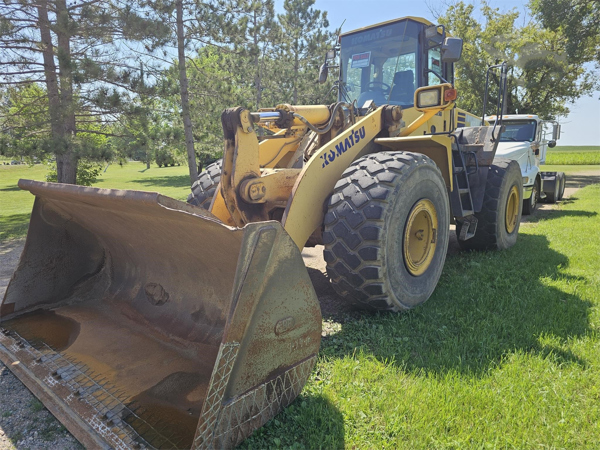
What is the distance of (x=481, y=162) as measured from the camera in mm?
5633

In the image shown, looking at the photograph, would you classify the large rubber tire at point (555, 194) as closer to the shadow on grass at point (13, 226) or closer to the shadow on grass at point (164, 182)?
the shadow on grass at point (13, 226)

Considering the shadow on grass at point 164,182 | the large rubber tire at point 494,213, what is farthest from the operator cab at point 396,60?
the shadow on grass at point 164,182

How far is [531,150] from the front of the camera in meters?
10.1

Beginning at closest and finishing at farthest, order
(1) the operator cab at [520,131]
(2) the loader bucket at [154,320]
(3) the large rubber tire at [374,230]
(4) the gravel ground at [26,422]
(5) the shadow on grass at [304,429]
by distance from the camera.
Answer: (2) the loader bucket at [154,320], (5) the shadow on grass at [304,429], (4) the gravel ground at [26,422], (3) the large rubber tire at [374,230], (1) the operator cab at [520,131]

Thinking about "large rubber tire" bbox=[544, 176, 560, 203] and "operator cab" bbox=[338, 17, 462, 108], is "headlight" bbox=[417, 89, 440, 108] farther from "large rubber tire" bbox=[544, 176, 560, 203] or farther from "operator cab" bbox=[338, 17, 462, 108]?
"large rubber tire" bbox=[544, 176, 560, 203]

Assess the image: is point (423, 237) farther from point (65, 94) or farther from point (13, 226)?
point (13, 226)

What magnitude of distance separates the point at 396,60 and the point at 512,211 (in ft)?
9.75

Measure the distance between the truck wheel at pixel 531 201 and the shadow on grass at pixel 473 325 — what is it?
5.58 m

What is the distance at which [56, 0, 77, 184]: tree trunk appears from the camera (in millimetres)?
9133

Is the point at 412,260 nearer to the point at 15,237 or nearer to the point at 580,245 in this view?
the point at 580,245

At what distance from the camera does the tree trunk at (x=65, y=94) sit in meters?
9.13

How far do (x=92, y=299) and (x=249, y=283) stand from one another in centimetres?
223

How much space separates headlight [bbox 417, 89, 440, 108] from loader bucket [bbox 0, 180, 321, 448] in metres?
2.78

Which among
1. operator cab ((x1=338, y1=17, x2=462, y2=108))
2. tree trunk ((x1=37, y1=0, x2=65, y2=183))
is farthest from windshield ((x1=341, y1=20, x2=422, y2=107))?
tree trunk ((x1=37, y1=0, x2=65, y2=183))
